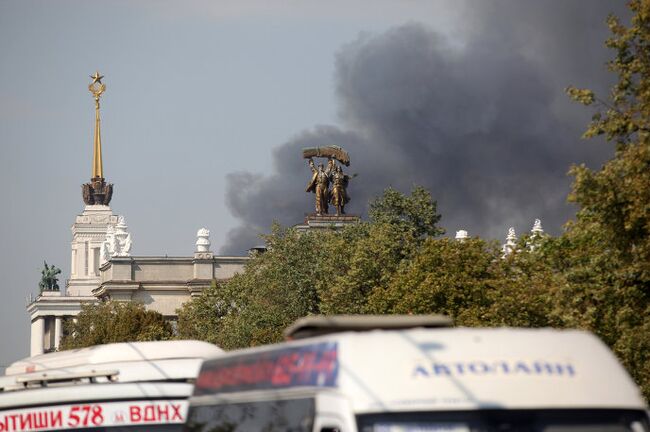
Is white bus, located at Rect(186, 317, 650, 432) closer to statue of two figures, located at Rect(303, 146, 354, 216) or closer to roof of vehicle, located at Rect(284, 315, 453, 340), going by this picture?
roof of vehicle, located at Rect(284, 315, 453, 340)

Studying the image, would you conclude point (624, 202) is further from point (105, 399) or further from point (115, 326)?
point (115, 326)

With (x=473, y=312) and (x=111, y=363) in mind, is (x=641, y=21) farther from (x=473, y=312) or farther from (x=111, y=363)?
(x=473, y=312)

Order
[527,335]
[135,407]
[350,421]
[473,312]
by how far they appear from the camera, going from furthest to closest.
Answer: [473,312]
[135,407]
[527,335]
[350,421]

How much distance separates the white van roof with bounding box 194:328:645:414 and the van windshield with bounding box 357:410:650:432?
0.18 feet

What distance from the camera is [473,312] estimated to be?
54594 millimetres

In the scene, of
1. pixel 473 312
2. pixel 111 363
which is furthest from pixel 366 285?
pixel 111 363

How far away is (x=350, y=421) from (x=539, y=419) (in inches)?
55.5

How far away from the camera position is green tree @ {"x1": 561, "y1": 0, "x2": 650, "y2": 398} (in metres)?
30.0

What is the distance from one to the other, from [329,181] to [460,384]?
12355cm

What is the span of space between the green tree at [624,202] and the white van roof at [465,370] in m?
17.1

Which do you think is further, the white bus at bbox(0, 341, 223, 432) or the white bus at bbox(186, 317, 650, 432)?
the white bus at bbox(0, 341, 223, 432)

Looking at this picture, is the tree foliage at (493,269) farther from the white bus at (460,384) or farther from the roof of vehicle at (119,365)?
the white bus at (460,384)

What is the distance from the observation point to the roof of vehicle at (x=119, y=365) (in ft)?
71.8

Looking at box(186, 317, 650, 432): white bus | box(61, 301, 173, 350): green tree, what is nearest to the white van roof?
box(186, 317, 650, 432): white bus
